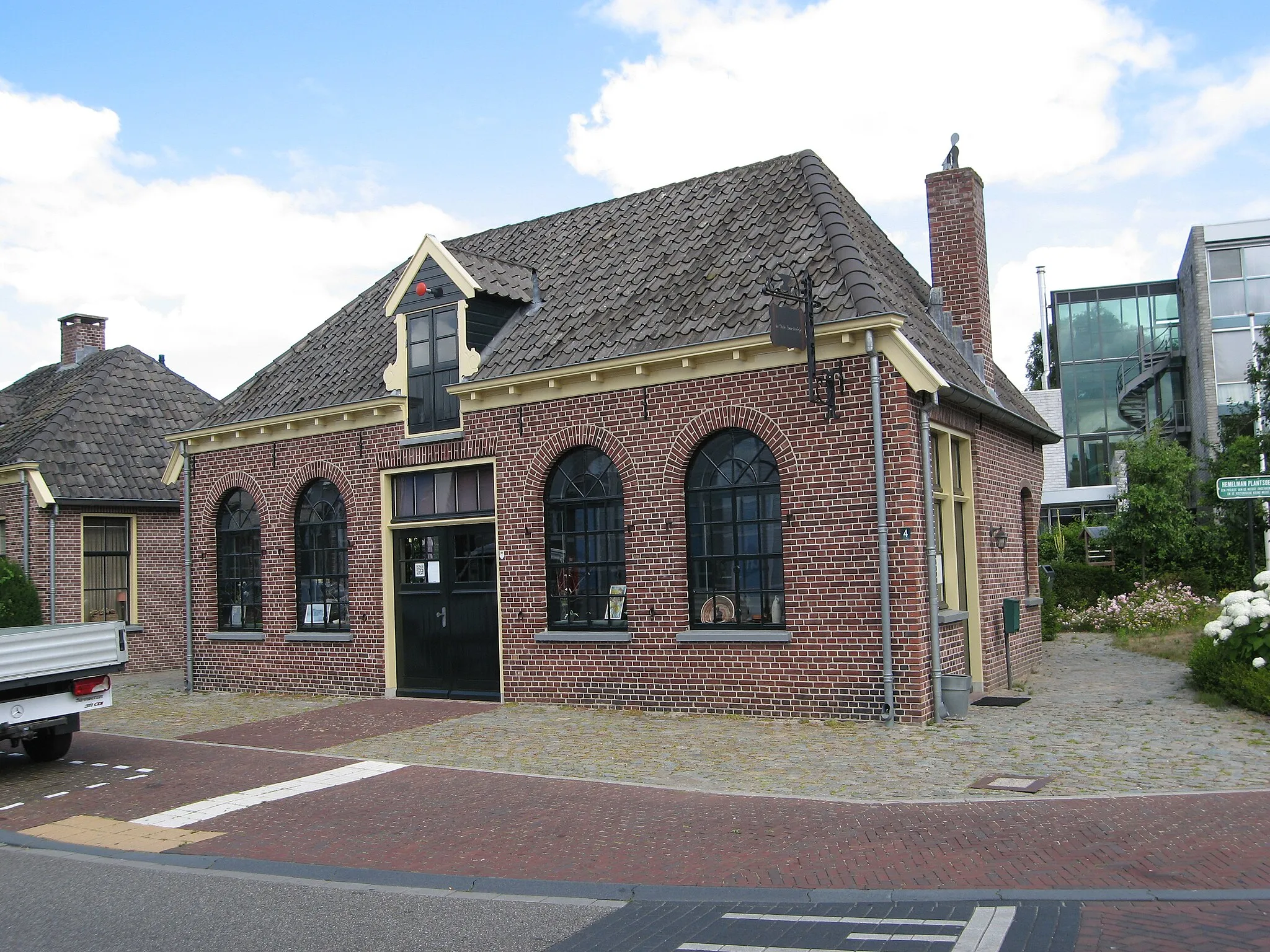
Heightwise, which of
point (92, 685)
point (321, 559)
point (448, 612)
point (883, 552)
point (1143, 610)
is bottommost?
point (1143, 610)

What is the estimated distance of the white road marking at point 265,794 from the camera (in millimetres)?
8773

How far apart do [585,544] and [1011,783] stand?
21.7 feet

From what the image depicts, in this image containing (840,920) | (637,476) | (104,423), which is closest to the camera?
(840,920)

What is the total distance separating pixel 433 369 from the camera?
1538cm

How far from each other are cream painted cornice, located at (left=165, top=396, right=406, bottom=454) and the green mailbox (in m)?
8.75

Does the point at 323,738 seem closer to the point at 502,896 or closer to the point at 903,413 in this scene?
the point at 502,896

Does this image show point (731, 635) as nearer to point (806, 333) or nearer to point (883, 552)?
point (883, 552)

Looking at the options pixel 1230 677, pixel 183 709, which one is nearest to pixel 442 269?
pixel 183 709

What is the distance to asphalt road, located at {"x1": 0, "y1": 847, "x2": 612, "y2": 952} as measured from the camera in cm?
570

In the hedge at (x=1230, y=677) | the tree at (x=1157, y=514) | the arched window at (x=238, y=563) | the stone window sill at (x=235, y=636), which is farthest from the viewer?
the tree at (x=1157, y=514)

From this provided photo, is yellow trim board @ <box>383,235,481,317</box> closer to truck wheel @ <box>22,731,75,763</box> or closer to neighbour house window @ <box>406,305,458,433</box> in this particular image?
neighbour house window @ <box>406,305,458,433</box>

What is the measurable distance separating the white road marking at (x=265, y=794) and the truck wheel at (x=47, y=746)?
3.30m

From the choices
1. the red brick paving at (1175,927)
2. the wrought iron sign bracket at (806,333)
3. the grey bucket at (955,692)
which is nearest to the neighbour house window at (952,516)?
the grey bucket at (955,692)

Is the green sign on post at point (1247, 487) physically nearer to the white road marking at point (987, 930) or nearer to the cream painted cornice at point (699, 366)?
the cream painted cornice at point (699, 366)
